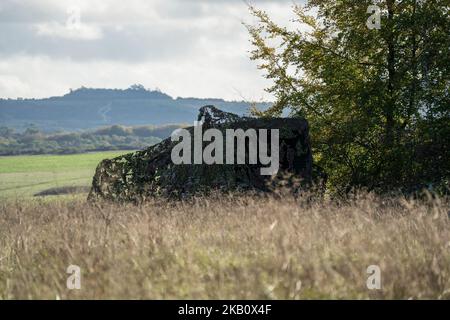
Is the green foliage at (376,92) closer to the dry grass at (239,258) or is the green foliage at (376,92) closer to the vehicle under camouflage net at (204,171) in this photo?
the vehicle under camouflage net at (204,171)

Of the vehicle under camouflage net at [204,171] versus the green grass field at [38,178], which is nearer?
the vehicle under camouflage net at [204,171]

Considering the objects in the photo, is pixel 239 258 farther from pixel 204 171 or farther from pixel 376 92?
pixel 376 92

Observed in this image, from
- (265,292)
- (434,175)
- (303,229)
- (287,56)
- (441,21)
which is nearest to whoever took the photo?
(265,292)

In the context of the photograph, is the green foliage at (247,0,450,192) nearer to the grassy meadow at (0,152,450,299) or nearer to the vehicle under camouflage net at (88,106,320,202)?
the vehicle under camouflage net at (88,106,320,202)

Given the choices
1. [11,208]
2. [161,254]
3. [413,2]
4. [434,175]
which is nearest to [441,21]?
[413,2]

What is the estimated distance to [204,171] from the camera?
40.8 feet

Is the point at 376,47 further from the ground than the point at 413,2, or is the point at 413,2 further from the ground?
the point at 413,2

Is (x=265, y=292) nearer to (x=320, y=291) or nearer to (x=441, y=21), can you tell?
(x=320, y=291)

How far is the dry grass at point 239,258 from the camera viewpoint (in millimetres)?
4684

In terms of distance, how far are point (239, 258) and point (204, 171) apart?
7.07 m

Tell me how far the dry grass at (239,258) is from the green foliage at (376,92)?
7591mm

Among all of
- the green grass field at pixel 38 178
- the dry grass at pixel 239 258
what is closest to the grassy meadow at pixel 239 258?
the dry grass at pixel 239 258

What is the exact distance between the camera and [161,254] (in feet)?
18.7

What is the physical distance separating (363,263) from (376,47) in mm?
12924
